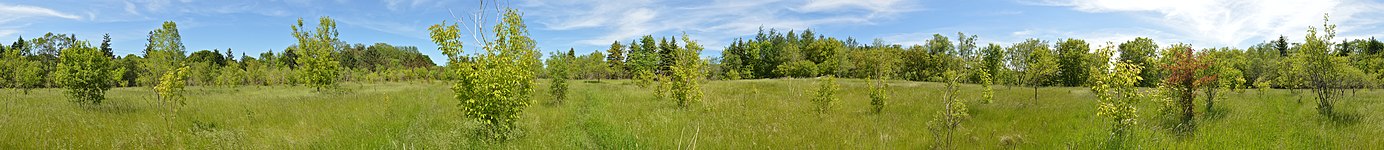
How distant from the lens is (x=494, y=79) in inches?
293

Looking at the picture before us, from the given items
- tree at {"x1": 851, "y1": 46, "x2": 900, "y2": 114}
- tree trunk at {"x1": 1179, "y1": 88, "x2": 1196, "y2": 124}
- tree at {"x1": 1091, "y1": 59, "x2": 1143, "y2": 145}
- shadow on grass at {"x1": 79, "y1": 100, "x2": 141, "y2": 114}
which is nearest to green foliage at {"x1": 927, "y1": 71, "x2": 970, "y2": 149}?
tree at {"x1": 1091, "y1": 59, "x2": 1143, "y2": 145}

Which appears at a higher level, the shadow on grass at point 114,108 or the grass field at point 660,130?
the shadow on grass at point 114,108

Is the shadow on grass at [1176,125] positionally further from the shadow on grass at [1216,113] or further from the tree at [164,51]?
the tree at [164,51]

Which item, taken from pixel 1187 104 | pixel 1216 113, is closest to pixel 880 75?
pixel 1187 104

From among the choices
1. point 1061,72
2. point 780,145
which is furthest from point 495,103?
point 1061,72

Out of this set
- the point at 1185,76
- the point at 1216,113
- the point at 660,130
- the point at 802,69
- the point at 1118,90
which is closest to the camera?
the point at 1118,90

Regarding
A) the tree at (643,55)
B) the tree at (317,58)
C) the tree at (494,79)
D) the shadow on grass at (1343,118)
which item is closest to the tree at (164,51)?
the tree at (317,58)

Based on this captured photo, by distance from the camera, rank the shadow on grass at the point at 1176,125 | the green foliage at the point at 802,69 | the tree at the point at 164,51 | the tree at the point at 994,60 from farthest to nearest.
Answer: the green foliage at the point at 802,69, the tree at the point at 994,60, the tree at the point at 164,51, the shadow on grass at the point at 1176,125

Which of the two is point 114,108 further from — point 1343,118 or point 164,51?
point 1343,118

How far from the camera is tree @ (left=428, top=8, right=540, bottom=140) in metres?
7.46

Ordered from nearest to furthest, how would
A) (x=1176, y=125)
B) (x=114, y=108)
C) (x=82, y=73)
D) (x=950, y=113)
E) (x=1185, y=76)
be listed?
1. (x=950, y=113)
2. (x=1176, y=125)
3. (x=1185, y=76)
4. (x=114, y=108)
5. (x=82, y=73)

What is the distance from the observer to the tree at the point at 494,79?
7.46m

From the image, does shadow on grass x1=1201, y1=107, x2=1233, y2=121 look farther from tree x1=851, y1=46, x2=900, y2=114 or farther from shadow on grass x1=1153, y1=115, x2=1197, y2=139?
tree x1=851, y1=46, x2=900, y2=114

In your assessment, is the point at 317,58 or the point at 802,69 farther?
the point at 802,69
